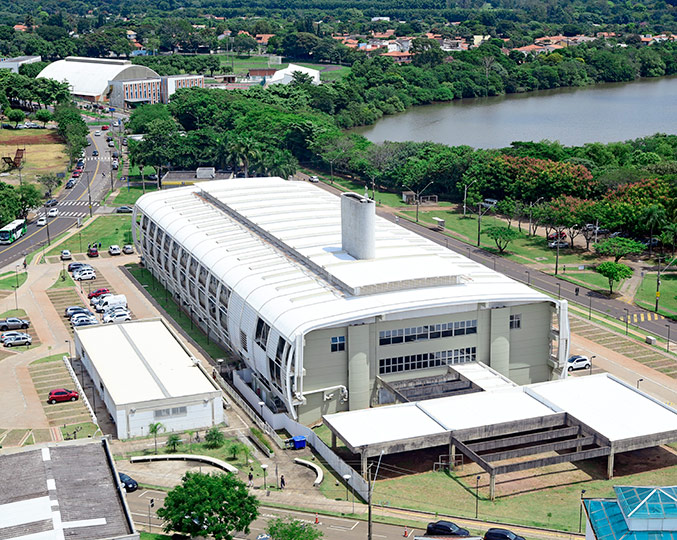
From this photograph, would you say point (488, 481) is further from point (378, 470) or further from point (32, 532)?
point (32, 532)

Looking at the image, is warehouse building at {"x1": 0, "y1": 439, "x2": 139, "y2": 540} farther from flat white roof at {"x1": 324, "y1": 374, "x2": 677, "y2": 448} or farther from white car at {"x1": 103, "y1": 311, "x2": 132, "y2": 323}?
white car at {"x1": 103, "y1": 311, "x2": 132, "y2": 323}

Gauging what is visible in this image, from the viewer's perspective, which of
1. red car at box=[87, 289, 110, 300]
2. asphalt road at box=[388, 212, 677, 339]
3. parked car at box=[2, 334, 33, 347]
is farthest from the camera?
red car at box=[87, 289, 110, 300]

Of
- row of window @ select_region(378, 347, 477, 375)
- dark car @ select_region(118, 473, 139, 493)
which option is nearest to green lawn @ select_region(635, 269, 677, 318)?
row of window @ select_region(378, 347, 477, 375)

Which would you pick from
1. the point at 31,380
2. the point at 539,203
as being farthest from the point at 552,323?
the point at 539,203

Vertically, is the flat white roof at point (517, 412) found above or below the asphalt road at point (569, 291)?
above

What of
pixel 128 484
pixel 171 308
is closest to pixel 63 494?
pixel 128 484

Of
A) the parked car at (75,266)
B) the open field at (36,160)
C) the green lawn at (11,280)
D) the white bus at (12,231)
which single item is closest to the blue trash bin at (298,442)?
the green lawn at (11,280)

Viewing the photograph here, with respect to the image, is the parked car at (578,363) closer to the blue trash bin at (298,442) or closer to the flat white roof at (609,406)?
the flat white roof at (609,406)
